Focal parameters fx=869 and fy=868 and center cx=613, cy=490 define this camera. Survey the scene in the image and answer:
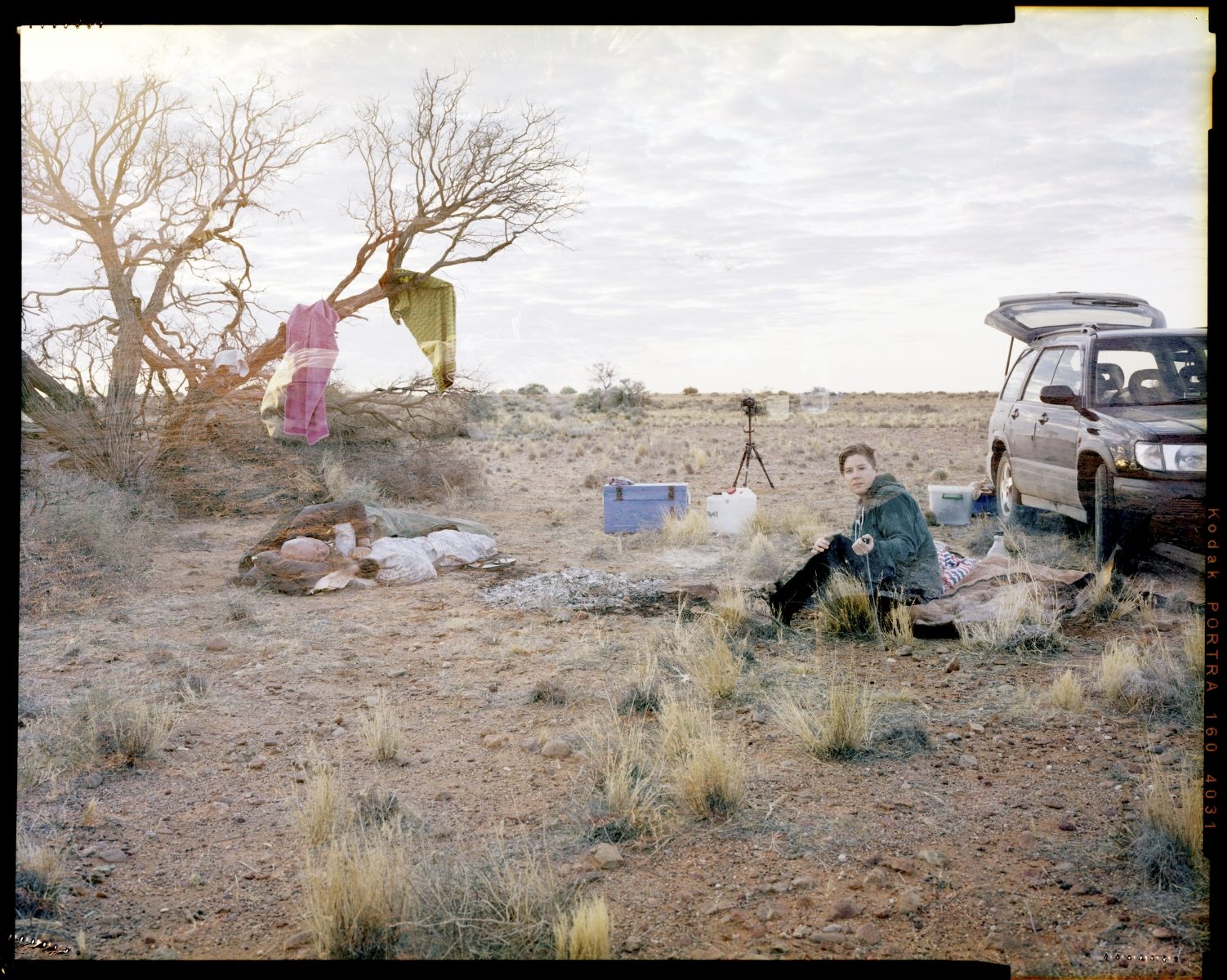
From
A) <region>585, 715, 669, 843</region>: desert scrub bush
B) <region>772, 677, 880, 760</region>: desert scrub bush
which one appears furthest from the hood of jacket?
<region>585, 715, 669, 843</region>: desert scrub bush

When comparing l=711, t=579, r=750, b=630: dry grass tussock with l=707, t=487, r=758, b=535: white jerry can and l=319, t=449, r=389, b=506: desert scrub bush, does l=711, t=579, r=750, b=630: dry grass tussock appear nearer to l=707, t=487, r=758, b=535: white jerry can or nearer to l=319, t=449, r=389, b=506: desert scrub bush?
l=707, t=487, r=758, b=535: white jerry can

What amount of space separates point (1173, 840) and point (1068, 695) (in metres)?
1.35

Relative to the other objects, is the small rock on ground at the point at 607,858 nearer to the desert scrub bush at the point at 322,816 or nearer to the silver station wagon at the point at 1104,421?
the desert scrub bush at the point at 322,816

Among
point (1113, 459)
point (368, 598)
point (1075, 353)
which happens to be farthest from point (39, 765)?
point (1075, 353)

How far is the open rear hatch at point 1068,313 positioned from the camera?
722 cm

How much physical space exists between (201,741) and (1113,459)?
5.69 metres

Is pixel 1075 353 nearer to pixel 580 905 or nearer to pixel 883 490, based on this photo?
pixel 883 490

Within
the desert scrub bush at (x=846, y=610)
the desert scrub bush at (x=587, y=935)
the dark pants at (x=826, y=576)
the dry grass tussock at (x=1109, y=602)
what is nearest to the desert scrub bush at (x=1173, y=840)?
the desert scrub bush at (x=587, y=935)

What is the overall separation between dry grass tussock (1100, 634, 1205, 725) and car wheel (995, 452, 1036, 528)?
3.76 m

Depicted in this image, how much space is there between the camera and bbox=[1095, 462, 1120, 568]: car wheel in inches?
233

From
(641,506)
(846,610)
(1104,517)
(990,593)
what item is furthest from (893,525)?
(641,506)

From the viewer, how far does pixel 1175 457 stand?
17.9ft

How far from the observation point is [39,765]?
149 inches

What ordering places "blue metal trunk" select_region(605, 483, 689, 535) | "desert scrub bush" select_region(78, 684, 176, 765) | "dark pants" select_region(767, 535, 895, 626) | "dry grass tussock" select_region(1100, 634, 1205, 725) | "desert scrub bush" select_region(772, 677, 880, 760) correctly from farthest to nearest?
"blue metal trunk" select_region(605, 483, 689, 535) < "dark pants" select_region(767, 535, 895, 626) < "dry grass tussock" select_region(1100, 634, 1205, 725) < "desert scrub bush" select_region(78, 684, 176, 765) < "desert scrub bush" select_region(772, 677, 880, 760)
